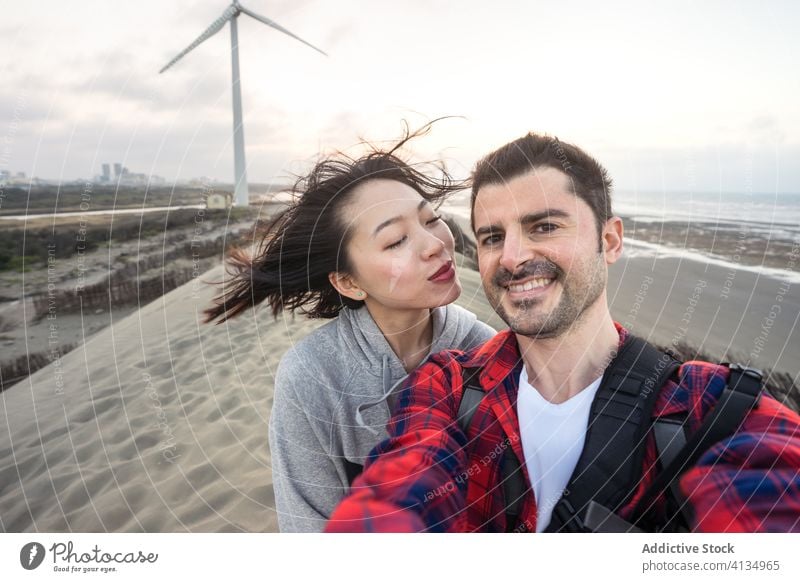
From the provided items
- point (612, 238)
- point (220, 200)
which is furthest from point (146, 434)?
point (612, 238)

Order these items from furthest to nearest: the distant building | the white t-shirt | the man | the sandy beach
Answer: the sandy beach → the distant building → the white t-shirt → the man

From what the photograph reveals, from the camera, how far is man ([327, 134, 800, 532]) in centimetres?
91

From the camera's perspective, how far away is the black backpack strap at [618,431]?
91cm

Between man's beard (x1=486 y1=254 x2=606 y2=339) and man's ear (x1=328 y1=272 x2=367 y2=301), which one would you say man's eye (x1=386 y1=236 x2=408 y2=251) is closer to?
man's ear (x1=328 y1=272 x2=367 y2=301)

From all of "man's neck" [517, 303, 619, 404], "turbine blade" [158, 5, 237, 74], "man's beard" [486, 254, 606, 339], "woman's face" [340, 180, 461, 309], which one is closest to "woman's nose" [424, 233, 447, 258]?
"woman's face" [340, 180, 461, 309]

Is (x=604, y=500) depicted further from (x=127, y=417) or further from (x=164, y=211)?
(x=127, y=417)

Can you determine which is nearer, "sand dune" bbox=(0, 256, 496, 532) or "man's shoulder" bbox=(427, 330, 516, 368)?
"man's shoulder" bbox=(427, 330, 516, 368)

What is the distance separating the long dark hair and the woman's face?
6 centimetres

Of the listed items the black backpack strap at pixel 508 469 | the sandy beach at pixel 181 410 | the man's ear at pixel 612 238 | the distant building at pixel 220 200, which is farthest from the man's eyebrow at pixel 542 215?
the distant building at pixel 220 200

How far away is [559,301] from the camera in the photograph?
1060mm

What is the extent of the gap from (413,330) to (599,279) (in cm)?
57
